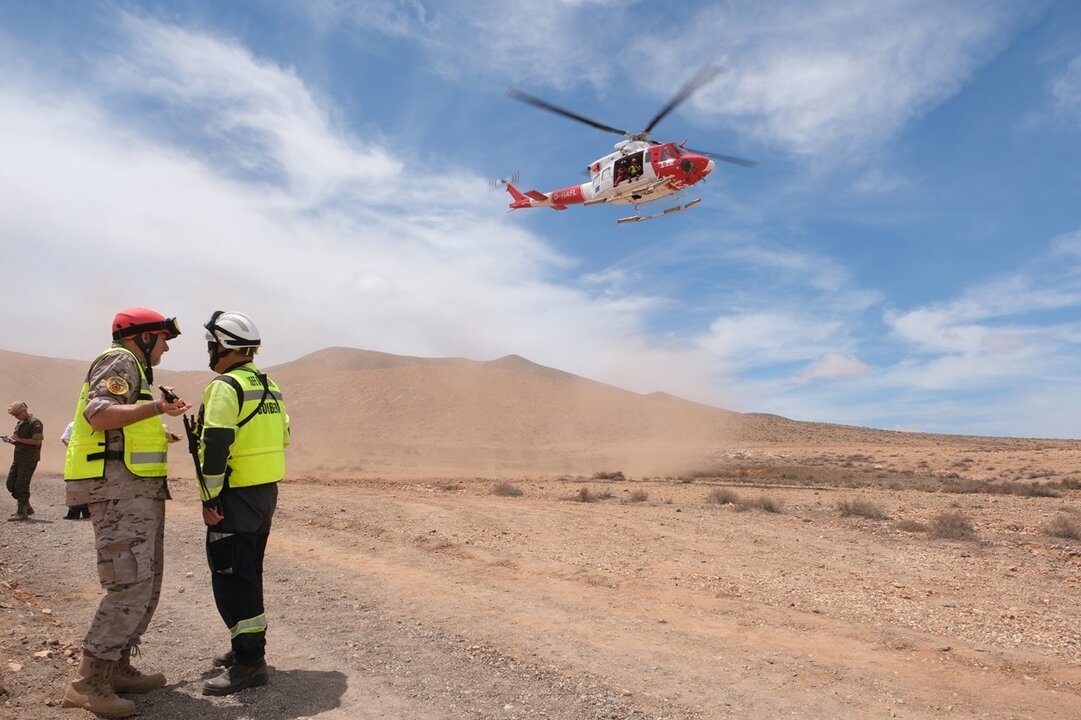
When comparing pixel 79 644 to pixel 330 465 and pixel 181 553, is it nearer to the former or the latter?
pixel 181 553

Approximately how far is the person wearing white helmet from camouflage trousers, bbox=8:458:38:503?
954cm

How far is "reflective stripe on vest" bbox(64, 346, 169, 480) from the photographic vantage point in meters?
4.21

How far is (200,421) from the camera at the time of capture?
15.0 ft

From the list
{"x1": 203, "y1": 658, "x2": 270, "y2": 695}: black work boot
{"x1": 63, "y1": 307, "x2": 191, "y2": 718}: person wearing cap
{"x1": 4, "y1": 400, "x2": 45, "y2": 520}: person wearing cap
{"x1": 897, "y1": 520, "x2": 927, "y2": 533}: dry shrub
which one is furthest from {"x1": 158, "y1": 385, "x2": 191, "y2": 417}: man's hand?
{"x1": 897, "y1": 520, "x2": 927, "y2": 533}: dry shrub

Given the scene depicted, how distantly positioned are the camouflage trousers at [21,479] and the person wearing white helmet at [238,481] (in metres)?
9.54

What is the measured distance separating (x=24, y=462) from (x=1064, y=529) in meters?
18.7

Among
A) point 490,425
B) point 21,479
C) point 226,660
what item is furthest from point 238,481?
point 490,425

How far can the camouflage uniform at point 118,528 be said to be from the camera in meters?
4.18

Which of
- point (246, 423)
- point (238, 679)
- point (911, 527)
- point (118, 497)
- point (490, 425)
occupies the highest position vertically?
point (490, 425)

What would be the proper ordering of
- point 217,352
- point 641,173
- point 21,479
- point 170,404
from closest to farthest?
point 170,404
point 217,352
point 21,479
point 641,173

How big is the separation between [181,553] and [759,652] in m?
7.27

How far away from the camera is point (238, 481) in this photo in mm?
4594

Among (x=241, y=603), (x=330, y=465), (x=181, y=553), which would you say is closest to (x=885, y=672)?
(x=241, y=603)

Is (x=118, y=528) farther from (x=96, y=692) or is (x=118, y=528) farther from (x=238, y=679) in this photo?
(x=238, y=679)
